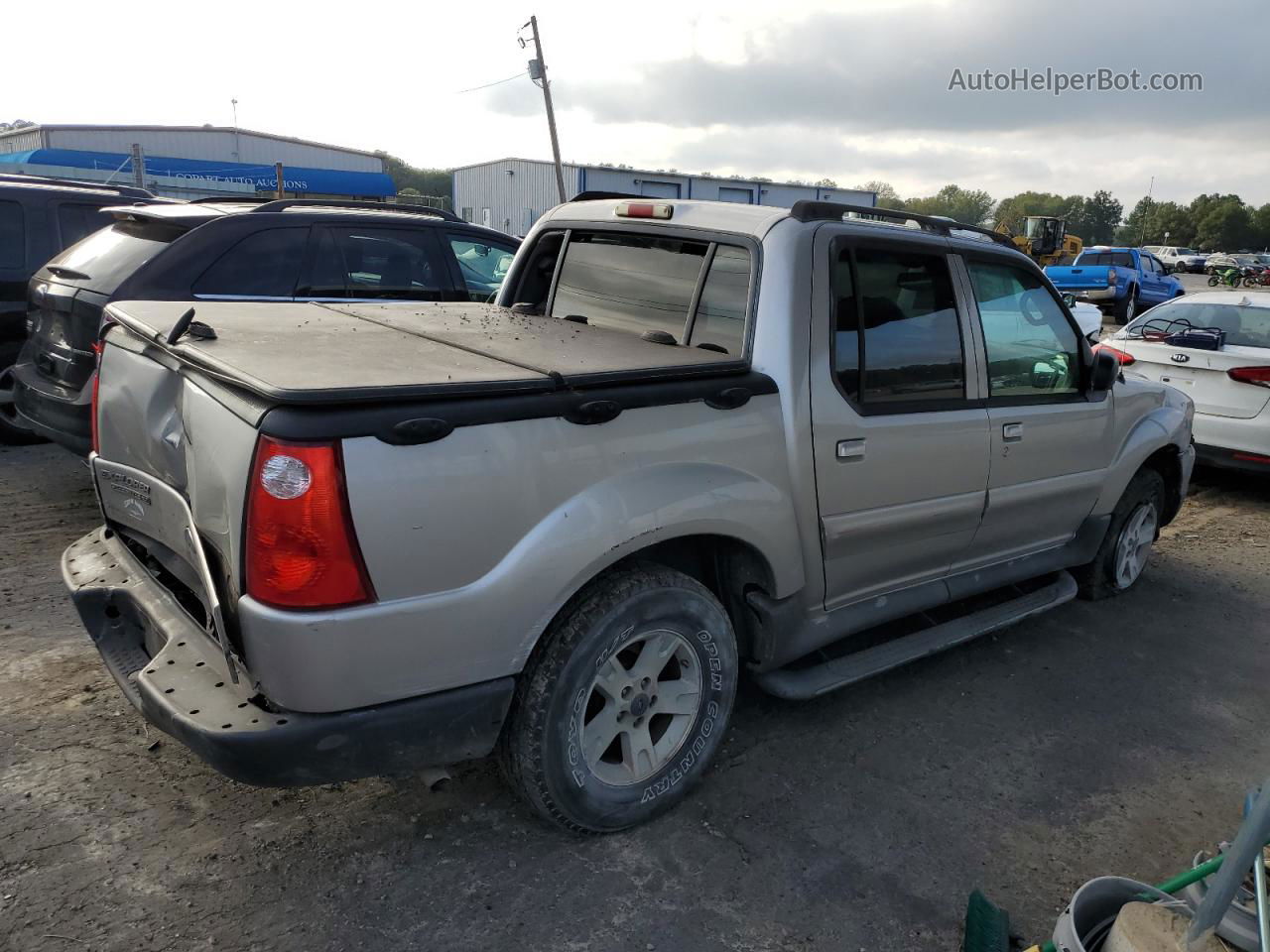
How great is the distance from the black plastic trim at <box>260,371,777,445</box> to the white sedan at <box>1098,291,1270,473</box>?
5328 mm

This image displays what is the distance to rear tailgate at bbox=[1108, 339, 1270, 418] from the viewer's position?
673 cm

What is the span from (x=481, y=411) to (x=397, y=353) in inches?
24.4

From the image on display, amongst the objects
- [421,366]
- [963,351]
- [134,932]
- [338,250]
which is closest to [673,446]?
[421,366]

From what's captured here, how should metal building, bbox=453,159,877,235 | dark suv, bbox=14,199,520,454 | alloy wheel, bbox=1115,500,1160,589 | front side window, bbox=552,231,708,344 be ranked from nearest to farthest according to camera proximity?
1. front side window, bbox=552,231,708,344
2. alloy wheel, bbox=1115,500,1160,589
3. dark suv, bbox=14,199,520,454
4. metal building, bbox=453,159,877,235

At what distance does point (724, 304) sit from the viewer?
Answer: 10.6 ft

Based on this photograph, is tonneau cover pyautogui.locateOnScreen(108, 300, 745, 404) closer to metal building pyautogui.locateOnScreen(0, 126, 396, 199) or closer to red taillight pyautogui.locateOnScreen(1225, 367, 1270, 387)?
red taillight pyautogui.locateOnScreen(1225, 367, 1270, 387)

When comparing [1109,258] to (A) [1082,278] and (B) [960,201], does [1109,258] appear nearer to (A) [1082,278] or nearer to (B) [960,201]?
(A) [1082,278]

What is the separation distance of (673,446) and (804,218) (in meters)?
1.12

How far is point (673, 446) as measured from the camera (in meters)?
2.66

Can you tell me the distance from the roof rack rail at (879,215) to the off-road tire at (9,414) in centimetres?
608

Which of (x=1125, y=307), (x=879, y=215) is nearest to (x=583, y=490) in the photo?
(x=879, y=215)

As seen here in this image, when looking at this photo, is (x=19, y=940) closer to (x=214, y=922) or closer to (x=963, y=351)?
(x=214, y=922)

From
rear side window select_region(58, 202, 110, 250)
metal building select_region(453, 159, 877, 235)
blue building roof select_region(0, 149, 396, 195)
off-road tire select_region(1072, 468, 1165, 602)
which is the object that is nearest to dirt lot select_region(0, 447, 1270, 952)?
off-road tire select_region(1072, 468, 1165, 602)

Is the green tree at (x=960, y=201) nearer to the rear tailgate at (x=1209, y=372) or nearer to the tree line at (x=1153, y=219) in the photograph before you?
the tree line at (x=1153, y=219)
